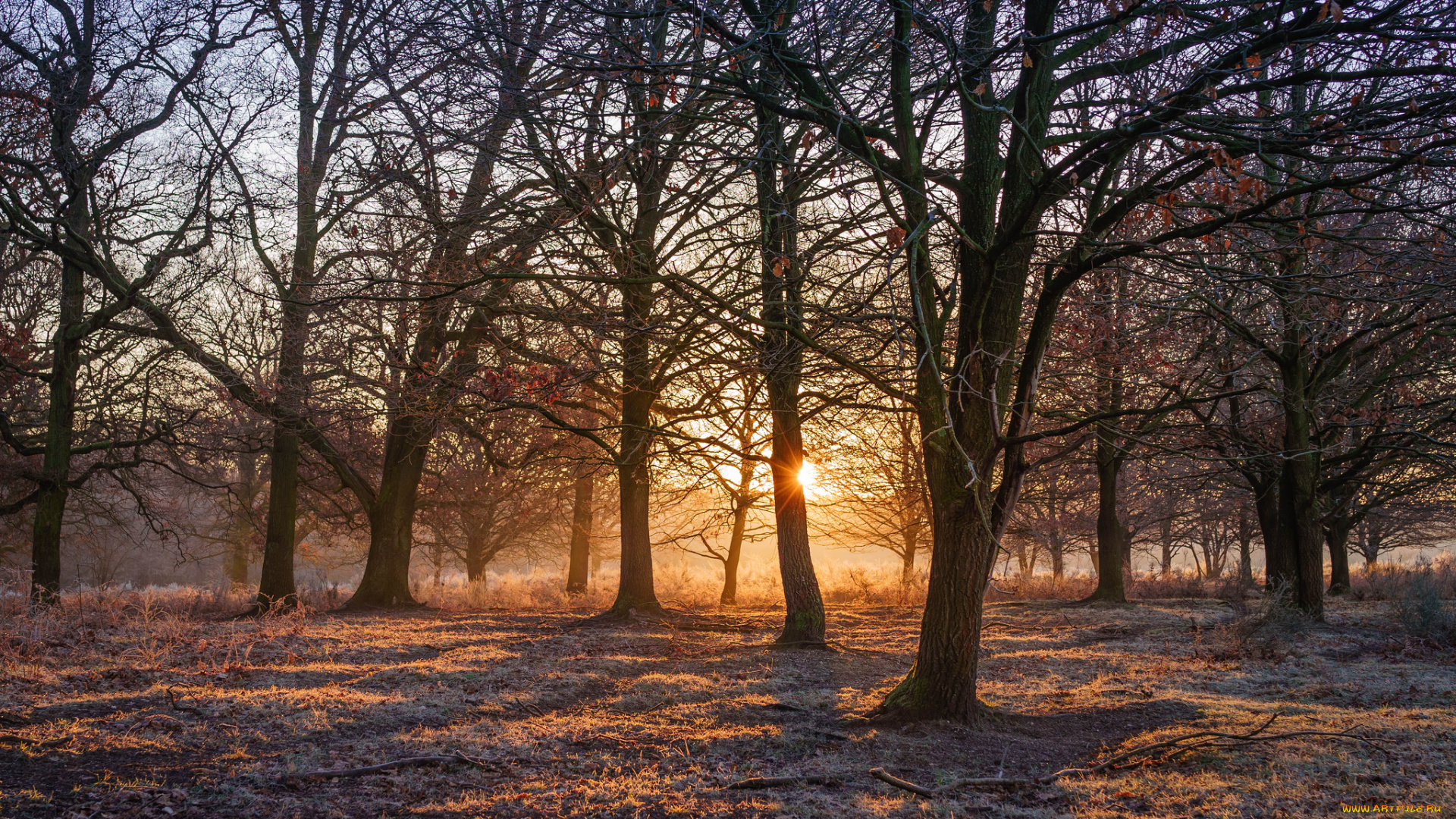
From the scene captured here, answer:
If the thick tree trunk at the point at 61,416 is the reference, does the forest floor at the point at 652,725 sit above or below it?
below

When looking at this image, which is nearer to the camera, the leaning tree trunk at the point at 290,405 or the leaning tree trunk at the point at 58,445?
the leaning tree trunk at the point at 58,445

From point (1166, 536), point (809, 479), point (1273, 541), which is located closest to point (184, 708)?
point (809, 479)

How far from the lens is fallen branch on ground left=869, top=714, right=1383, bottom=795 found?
4.64 metres

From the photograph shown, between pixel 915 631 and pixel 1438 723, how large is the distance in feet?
25.2

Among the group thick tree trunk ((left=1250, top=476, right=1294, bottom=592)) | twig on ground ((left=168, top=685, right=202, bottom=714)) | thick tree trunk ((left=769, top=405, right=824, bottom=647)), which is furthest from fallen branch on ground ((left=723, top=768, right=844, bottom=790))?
thick tree trunk ((left=1250, top=476, right=1294, bottom=592))

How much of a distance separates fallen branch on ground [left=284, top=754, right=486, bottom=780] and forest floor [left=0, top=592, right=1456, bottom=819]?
1.5 inches

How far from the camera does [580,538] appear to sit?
20.9 metres

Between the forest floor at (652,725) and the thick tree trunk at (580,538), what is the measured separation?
9142mm

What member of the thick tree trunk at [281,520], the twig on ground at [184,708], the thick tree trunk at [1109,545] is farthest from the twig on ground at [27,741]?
the thick tree trunk at [1109,545]

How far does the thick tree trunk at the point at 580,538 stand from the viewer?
19.8m

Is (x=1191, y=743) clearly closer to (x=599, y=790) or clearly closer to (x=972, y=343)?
(x=972, y=343)

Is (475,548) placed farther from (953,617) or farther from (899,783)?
(899,783)

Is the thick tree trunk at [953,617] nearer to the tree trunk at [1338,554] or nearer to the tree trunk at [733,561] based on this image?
the tree trunk at [733,561]

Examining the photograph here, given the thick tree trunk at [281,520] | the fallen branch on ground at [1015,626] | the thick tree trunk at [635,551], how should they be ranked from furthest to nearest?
the thick tree trunk at [281,520] < the thick tree trunk at [635,551] < the fallen branch on ground at [1015,626]
